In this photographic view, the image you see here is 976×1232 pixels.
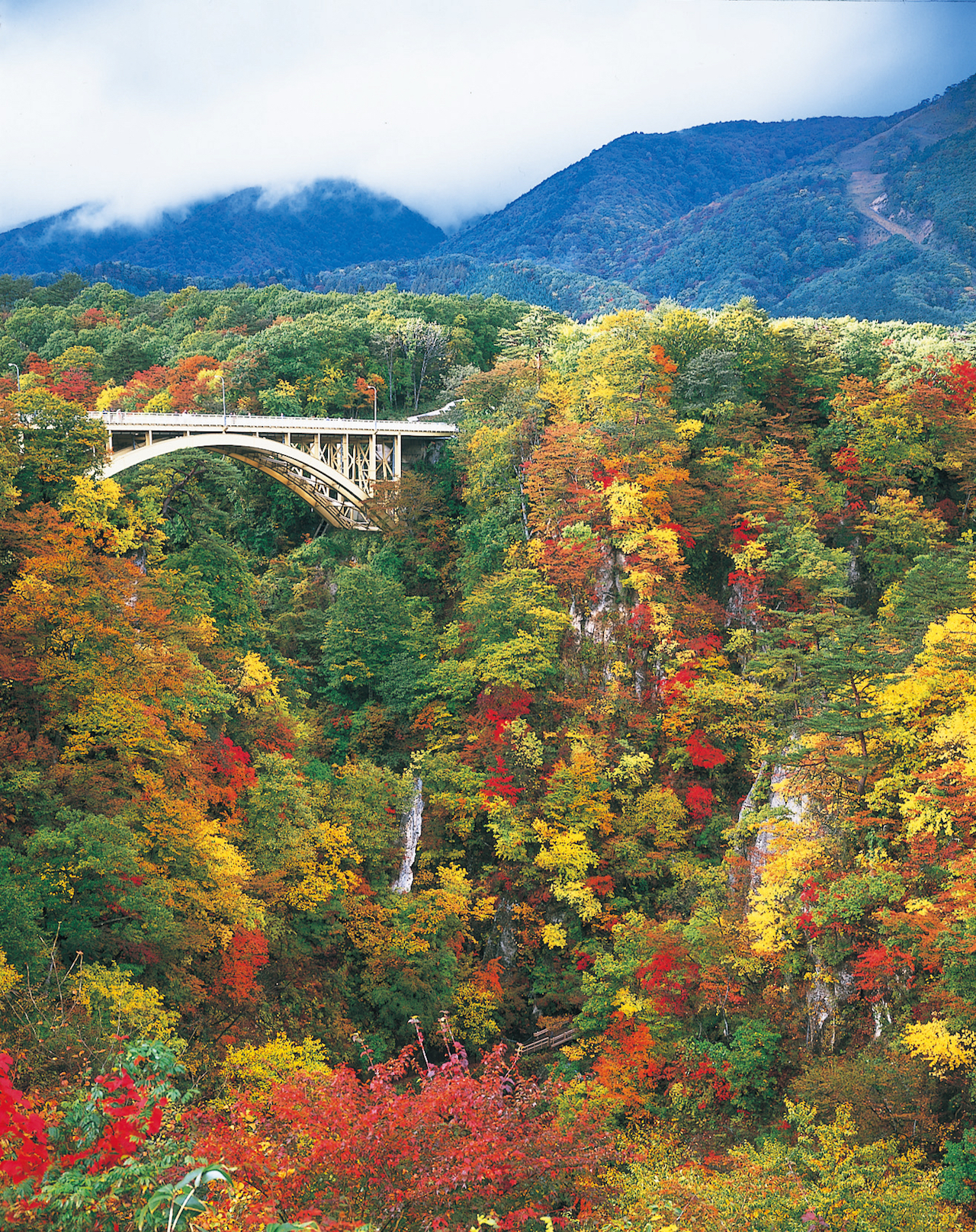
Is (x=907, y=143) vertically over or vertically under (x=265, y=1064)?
over

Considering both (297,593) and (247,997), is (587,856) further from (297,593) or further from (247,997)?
(297,593)

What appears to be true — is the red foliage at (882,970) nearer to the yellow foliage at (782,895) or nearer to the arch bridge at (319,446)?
the yellow foliage at (782,895)

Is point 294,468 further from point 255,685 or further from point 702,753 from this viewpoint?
point 702,753

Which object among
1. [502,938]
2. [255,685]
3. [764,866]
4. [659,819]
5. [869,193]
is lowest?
[502,938]

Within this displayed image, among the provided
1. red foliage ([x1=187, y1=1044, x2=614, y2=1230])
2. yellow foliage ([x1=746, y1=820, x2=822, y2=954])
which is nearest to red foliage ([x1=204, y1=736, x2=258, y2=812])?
red foliage ([x1=187, y1=1044, x2=614, y2=1230])

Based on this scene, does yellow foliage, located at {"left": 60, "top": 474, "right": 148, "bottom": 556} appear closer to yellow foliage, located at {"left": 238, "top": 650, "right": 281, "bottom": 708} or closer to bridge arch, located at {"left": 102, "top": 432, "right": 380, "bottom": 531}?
yellow foliage, located at {"left": 238, "top": 650, "right": 281, "bottom": 708}

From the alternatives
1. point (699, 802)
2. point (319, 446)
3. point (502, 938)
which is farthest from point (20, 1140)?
point (319, 446)
